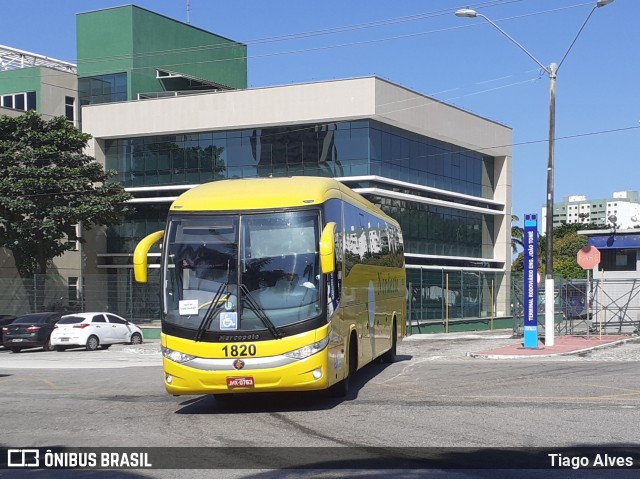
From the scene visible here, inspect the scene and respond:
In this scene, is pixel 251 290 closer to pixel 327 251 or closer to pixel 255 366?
pixel 255 366

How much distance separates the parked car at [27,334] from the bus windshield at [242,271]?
23.0 meters

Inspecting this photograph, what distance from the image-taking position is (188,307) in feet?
43.9

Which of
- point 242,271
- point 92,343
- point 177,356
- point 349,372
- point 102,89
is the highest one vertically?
point 102,89

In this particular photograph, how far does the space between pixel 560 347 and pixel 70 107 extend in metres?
38.9

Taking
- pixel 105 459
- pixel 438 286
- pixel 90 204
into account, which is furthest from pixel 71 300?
pixel 105 459

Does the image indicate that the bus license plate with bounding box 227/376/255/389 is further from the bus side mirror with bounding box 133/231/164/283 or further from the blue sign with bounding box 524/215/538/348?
the blue sign with bounding box 524/215/538/348

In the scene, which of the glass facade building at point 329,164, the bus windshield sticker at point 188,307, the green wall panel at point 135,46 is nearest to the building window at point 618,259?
the glass facade building at point 329,164

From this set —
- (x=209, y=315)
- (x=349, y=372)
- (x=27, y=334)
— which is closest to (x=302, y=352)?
(x=209, y=315)

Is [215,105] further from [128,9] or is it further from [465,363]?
[465,363]

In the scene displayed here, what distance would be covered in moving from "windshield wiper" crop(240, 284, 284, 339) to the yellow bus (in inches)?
0.6

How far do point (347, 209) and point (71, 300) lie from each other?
29.8 meters

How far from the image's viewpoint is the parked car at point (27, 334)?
34844mm

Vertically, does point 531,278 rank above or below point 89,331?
above

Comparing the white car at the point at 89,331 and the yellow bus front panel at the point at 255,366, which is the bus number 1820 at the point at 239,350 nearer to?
the yellow bus front panel at the point at 255,366
